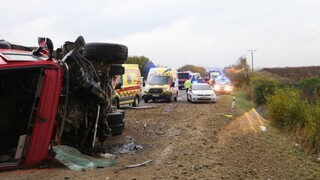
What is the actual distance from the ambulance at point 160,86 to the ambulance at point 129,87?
3507 millimetres

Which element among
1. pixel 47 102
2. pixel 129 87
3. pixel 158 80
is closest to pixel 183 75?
pixel 158 80

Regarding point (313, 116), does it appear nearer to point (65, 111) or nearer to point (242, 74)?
point (65, 111)

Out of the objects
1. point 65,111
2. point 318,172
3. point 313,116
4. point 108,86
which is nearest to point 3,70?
point 65,111

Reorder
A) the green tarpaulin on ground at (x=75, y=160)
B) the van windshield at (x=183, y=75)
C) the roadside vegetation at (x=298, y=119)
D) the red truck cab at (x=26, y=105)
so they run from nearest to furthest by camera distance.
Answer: the red truck cab at (x=26, y=105) → the green tarpaulin on ground at (x=75, y=160) → the roadside vegetation at (x=298, y=119) → the van windshield at (x=183, y=75)

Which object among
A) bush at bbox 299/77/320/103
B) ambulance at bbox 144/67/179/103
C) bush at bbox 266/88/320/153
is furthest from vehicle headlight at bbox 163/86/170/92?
bush at bbox 266/88/320/153

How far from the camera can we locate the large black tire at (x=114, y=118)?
835 cm

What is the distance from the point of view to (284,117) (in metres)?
13.5

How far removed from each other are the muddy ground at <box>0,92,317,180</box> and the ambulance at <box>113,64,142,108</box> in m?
6.60

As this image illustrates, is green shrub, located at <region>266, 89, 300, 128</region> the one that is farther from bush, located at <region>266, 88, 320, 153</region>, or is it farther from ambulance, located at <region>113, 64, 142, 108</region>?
ambulance, located at <region>113, 64, 142, 108</region>

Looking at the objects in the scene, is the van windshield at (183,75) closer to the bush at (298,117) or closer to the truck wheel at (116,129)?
the bush at (298,117)

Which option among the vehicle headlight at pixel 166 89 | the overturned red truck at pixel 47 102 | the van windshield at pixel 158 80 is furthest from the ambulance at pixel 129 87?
the overturned red truck at pixel 47 102

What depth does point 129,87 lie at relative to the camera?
1919cm

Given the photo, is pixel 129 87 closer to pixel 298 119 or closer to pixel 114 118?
pixel 298 119

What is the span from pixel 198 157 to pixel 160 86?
17.2m
